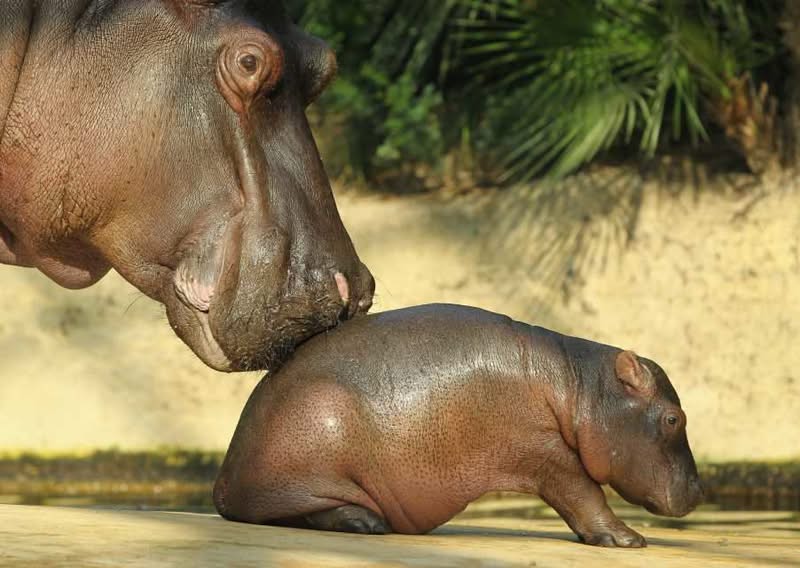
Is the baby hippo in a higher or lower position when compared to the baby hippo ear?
lower

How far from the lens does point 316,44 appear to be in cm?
428

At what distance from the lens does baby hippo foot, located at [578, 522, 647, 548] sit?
442 cm

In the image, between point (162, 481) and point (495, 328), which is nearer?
point (495, 328)

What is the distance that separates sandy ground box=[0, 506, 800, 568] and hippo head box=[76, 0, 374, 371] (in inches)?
20.6

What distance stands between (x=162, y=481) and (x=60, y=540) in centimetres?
481

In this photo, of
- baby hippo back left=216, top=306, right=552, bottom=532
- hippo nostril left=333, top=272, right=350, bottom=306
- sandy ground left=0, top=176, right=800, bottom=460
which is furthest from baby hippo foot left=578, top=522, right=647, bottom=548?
sandy ground left=0, top=176, right=800, bottom=460

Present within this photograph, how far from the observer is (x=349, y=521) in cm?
432

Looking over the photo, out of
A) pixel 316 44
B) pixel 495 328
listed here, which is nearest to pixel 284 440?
pixel 495 328

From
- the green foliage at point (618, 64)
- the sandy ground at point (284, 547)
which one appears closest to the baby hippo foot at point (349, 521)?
the sandy ground at point (284, 547)

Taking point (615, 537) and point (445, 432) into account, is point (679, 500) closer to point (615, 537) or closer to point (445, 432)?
point (615, 537)

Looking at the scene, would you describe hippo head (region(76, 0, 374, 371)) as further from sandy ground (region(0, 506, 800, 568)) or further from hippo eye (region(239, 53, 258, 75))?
sandy ground (region(0, 506, 800, 568))

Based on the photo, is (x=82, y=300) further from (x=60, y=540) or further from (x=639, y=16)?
(x=60, y=540)

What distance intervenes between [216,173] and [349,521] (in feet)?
3.30

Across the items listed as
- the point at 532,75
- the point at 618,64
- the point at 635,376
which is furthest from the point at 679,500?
the point at 532,75
